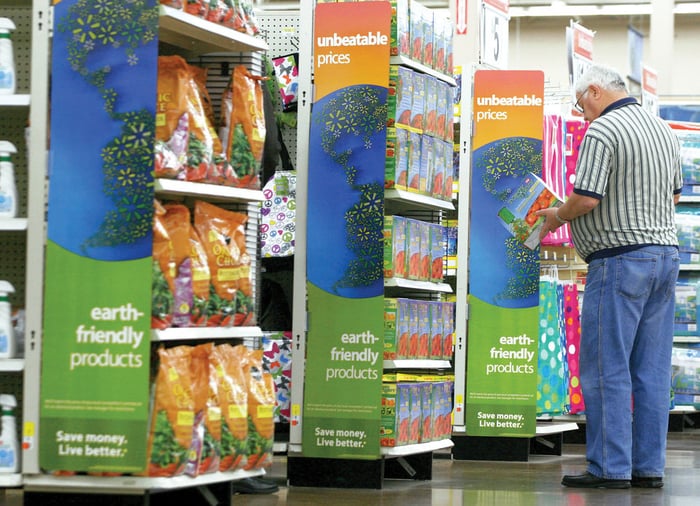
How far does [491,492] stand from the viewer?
5469mm

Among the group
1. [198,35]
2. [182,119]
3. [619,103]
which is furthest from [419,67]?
[182,119]

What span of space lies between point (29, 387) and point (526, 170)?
3819 millimetres

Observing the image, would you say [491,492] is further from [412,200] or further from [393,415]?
[412,200]

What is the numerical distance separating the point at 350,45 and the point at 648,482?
2.35 m

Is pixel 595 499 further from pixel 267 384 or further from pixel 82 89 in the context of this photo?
pixel 82 89

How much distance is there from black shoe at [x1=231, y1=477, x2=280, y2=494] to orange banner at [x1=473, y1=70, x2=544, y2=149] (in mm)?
2674

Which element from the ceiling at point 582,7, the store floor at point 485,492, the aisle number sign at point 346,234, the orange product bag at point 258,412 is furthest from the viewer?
the ceiling at point 582,7

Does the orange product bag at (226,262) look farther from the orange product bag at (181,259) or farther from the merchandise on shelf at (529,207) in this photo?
the merchandise on shelf at (529,207)

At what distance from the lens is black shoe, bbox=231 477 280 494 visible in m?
5.22

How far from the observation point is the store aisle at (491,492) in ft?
16.6

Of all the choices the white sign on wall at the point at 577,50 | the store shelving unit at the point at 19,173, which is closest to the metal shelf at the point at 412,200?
the store shelving unit at the point at 19,173

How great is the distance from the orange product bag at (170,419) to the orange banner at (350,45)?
5.99 ft

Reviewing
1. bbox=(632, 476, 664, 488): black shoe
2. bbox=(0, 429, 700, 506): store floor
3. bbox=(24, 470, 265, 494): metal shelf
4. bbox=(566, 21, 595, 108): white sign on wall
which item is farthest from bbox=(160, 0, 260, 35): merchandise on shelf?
bbox=(566, 21, 595, 108): white sign on wall

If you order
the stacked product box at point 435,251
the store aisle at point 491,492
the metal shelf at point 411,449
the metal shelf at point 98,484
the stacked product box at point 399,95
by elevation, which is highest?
the stacked product box at point 399,95
